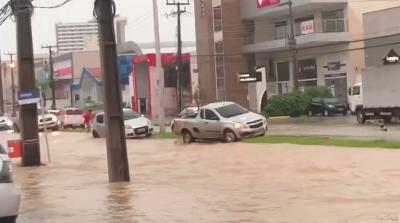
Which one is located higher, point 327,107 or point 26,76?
point 26,76

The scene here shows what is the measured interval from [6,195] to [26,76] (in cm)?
1547

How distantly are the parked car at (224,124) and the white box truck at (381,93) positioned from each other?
9.00 metres

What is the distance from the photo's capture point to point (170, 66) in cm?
7838

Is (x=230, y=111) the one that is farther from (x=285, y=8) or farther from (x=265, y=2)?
(x=265, y=2)

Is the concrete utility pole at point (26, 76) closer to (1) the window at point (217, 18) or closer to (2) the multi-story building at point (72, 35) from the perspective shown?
(1) the window at point (217, 18)

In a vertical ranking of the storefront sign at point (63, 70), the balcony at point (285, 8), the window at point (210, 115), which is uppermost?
the balcony at point (285, 8)

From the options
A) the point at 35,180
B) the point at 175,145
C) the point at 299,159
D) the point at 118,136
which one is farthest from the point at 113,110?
the point at 175,145

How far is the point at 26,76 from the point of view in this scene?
2261 centimetres

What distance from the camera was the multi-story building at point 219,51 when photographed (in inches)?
2790

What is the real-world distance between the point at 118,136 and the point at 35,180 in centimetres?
318

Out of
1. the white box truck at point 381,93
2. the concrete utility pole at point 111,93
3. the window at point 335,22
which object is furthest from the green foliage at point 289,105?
the concrete utility pole at point 111,93

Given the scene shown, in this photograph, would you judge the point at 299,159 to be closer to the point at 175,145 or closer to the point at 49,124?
the point at 175,145

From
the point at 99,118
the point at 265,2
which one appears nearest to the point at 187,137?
the point at 99,118

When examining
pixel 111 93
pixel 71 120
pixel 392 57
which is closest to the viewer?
pixel 111 93
